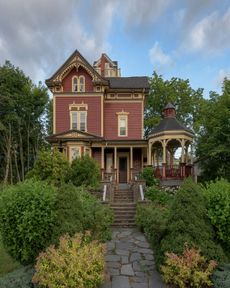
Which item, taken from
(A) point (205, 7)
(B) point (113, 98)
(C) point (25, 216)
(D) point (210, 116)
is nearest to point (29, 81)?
(B) point (113, 98)

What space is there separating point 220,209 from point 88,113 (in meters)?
19.4

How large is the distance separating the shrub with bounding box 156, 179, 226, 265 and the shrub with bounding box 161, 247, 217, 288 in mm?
242

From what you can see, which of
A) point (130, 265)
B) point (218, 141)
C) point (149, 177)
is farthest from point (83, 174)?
point (130, 265)

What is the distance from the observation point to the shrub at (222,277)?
553 centimetres

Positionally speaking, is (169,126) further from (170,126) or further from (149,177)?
(149,177)

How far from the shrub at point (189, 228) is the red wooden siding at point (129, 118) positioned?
19.2 metres

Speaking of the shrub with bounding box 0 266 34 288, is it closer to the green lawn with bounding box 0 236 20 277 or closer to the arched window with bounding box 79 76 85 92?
the green lawn with bounding box 0 236 20 277

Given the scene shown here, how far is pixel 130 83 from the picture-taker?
27.0 meters

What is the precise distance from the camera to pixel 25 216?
6.47m

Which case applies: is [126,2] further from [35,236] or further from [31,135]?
[31,135]

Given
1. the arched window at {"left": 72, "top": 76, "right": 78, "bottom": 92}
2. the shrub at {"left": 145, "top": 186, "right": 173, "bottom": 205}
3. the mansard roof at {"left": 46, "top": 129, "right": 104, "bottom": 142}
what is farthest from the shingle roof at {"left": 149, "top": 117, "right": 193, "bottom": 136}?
the shrub at {"left": 145, "top": 186, "right": 173, "bottom": 205}

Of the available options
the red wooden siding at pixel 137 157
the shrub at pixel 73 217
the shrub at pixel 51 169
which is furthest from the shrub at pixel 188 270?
the red wooden siding at pixel 137 157

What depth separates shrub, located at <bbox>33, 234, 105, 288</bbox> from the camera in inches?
212

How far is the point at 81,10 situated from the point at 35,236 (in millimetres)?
8089
